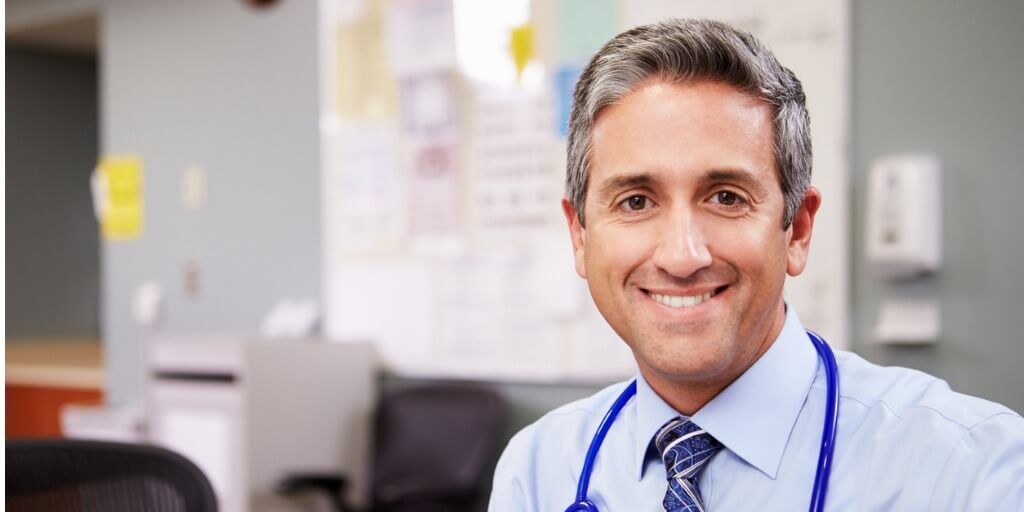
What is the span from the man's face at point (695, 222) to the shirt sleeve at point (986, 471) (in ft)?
0.70

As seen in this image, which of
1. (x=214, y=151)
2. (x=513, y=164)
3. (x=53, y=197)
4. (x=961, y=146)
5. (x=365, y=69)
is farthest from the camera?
(x=53, y=197)

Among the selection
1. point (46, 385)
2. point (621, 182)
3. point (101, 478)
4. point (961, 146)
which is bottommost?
point (46, 385)

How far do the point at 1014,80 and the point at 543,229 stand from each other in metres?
1.27

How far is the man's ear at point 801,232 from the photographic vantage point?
42.4 inches

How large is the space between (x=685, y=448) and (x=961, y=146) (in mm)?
1613

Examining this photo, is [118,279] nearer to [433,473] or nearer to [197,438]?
[197,438]

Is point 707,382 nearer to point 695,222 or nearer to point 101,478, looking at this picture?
point 695,222

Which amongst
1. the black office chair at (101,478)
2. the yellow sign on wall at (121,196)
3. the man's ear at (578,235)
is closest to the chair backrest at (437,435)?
the black office chair at (101,478)

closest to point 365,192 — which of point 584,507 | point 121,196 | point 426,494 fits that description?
point 426,494

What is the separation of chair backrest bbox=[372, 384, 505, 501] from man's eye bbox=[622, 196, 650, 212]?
2.00 metres

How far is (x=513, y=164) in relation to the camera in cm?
312

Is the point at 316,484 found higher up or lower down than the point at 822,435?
lower down

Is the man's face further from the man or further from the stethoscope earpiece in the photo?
the stethoscope earpiece

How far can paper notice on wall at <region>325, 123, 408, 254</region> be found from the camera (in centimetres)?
341
